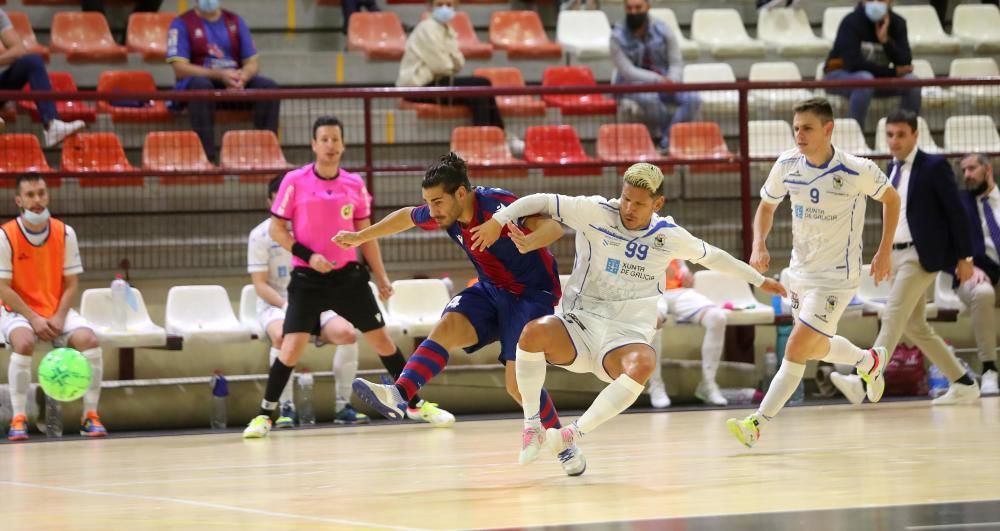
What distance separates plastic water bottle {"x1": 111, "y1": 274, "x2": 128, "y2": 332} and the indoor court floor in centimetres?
114

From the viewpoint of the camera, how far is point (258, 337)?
32.3 ft

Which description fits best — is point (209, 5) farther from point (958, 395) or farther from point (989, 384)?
point (989, 384)

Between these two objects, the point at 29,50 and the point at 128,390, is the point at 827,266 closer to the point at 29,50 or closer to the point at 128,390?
the point at 128,390

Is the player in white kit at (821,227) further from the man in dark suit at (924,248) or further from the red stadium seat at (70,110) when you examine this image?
the red stadium seat at (70,110)

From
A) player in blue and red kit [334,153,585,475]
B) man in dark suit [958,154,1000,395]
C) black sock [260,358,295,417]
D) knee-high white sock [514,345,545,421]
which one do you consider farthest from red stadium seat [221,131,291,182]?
man in dark suit [958,154,1000,395]

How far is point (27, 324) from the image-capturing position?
922cm

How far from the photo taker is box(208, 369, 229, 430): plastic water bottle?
31.3ft

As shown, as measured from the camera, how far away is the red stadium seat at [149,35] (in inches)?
513

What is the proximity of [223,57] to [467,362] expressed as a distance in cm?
379

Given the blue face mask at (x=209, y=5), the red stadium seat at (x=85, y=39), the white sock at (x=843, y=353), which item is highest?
the blue face mask at (x=209, y=5)

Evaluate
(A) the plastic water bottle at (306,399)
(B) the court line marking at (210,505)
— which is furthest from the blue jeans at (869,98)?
(B) the court line marking at (210,505)

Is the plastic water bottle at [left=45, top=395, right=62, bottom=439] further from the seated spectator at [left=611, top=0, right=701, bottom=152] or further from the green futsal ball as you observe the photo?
the seated spectator at [left=611, top=0, right=701, bottom=152]

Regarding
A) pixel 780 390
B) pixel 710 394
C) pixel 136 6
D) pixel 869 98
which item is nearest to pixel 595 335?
pixel 780 390

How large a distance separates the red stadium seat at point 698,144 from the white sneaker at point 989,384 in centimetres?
265
